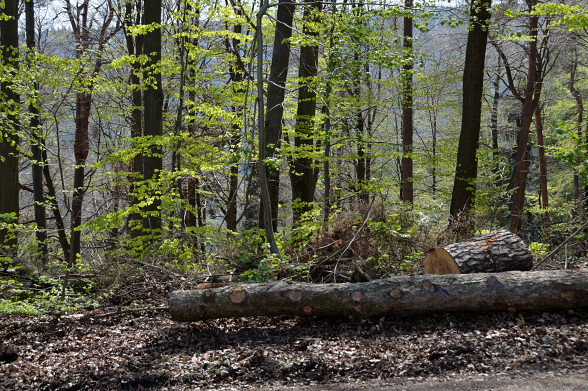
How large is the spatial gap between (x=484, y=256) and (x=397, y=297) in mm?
1561

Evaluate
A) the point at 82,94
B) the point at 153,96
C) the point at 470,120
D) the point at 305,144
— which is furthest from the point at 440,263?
the point at 82,94

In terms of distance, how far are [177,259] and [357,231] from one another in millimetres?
3209

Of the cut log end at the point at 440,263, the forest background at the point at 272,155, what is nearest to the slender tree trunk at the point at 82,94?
the forest background at the point at 272,155

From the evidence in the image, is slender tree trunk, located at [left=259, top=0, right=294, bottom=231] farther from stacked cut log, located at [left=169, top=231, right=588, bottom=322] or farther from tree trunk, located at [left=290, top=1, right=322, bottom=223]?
stacked cut log, located at [left=169, top=231, right=588, bottom=322]

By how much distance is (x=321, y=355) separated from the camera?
4277 mm

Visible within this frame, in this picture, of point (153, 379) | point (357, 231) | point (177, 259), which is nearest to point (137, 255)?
point (177, 259)

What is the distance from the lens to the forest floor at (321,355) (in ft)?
12.5

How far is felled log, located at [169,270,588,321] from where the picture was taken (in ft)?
15.4

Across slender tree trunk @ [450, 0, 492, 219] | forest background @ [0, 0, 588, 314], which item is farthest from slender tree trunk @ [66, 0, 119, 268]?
slender tree trunk @ [450, 0, 492, 219]

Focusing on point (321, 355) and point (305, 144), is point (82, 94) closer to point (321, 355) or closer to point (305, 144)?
point (305, 144)

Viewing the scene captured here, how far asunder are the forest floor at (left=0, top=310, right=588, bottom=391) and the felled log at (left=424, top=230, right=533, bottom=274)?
935 millimetres

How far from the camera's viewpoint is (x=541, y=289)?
470cm

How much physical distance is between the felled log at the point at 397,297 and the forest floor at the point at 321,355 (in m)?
0.15

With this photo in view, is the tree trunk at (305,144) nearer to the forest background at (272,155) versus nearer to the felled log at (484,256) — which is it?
the forest background at (272,155)
